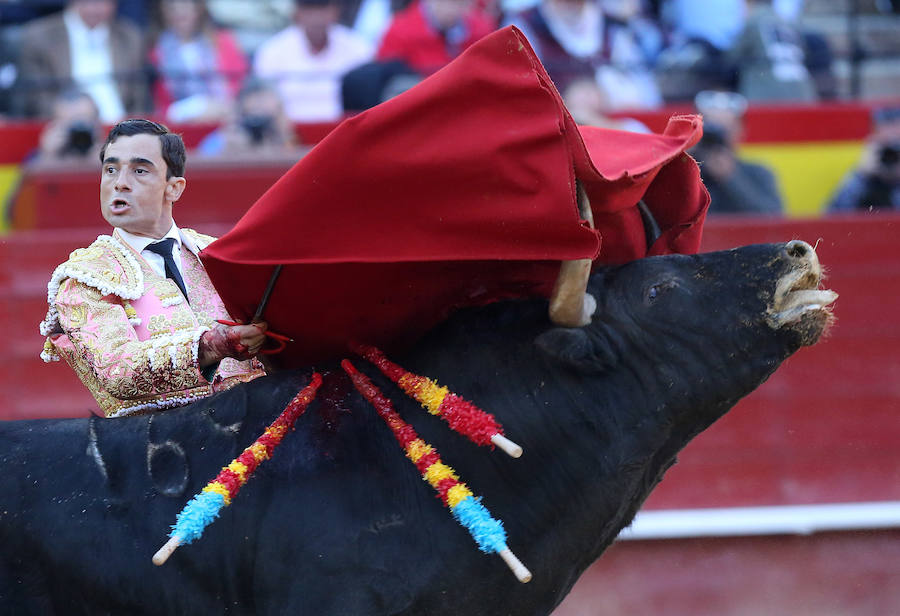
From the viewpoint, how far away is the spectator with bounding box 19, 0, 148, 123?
256 inches

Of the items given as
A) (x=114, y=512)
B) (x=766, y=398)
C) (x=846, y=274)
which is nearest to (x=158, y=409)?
(x=114, y=512)

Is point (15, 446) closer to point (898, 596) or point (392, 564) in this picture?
point (392, 564)

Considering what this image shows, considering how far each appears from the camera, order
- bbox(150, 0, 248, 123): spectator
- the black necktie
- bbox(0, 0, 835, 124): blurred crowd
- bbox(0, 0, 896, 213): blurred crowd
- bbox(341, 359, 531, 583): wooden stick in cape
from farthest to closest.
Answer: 1. bbox(150, 0, 248, 123): spectator
2. bbox(0, 0, 835, 124): blurred crowd
3. bbox(0, 0, 896, 213): blurred crowd
4. the black necktie
5. bbox(341, 359, 531, 583): wooden stick in cape

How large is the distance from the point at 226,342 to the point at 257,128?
338 cm

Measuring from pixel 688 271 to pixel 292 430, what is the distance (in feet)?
3.04

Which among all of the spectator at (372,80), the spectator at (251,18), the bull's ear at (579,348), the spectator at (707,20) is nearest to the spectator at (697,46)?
the spectator at (707,20)

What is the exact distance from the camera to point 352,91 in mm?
6391

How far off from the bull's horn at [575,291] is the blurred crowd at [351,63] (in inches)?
127

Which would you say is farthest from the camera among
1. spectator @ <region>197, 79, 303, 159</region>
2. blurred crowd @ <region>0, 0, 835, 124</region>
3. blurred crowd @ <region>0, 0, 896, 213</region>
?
blurred crowd @ <region>0, 0, 835, 124</region>

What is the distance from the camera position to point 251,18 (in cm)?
771

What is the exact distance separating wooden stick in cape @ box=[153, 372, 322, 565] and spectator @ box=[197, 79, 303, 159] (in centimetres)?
322

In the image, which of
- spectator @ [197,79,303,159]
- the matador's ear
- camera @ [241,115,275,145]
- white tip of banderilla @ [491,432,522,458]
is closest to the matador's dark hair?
the matador's ear

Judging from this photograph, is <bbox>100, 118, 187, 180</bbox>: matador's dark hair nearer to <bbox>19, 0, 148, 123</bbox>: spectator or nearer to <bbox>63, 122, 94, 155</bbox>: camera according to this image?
<bbox>63, 122, 94, 155</bbox>: camera

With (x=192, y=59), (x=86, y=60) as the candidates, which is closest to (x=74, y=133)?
(x=86, y=60)
